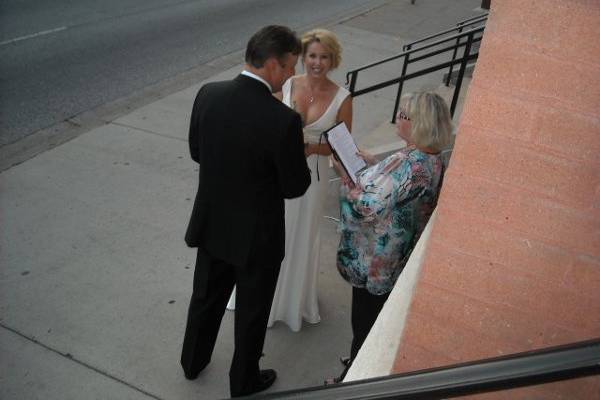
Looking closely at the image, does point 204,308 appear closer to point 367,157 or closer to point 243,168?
point 243,168

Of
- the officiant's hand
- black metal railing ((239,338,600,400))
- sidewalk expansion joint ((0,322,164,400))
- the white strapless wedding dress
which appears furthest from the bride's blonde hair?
black metal railing ((239,338,600,400))

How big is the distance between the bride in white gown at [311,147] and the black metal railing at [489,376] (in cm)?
244

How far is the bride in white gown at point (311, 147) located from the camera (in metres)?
3.62

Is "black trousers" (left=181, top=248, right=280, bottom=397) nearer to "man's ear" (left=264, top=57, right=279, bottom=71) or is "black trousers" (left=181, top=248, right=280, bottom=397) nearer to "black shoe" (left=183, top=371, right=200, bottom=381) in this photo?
"black shoe" (left=183, top=371, right=200, bottom=381)

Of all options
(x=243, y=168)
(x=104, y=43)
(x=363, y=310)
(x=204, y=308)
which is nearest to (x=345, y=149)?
(x=243, y=168)

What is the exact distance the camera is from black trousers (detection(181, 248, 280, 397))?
309 cm

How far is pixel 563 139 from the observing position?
1.57m

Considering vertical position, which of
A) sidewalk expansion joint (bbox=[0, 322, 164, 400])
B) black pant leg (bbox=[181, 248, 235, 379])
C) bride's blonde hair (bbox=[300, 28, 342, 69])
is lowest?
sidewalk expansion joint (bbox=[0, 322, 164, 400])

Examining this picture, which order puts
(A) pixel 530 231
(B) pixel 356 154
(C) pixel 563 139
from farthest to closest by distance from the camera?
(B) pixel 356 154 → (A) pixel 530 231 → (C) pixel 563 139

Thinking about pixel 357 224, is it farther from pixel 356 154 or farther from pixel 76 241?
pixel 76 241

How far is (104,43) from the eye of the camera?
9.67m

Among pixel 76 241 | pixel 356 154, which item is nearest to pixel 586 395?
pixel 356 154

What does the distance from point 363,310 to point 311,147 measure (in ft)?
3.42

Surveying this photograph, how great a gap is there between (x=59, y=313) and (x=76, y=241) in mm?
854
